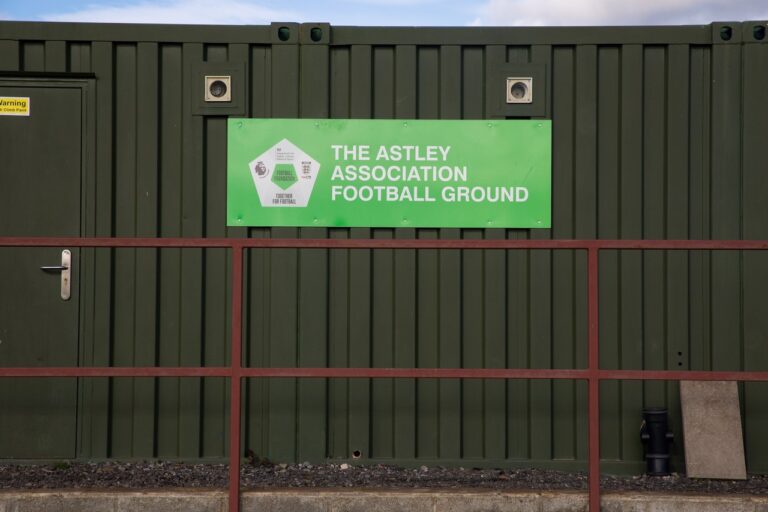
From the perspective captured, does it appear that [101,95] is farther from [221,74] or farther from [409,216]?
[409,216]

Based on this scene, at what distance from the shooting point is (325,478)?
5.47m

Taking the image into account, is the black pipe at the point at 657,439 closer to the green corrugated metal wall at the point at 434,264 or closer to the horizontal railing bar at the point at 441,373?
the green corrugated metal wall at the point at 434,264

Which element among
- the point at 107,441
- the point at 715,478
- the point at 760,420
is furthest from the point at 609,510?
the point at 107,441

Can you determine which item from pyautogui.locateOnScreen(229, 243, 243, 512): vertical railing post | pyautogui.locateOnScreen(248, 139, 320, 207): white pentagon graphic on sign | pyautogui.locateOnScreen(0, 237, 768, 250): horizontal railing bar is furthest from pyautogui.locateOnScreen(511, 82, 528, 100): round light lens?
pyautogui.locateOnScreen(229, 243, 243, 512): vertical railing post

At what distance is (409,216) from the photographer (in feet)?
18.9

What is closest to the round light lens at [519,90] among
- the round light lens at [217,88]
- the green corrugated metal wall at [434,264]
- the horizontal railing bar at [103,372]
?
the green corrugated metal wall at [434,264]

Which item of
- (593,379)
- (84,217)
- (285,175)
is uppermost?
(285,175)

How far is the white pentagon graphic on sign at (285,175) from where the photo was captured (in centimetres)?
574

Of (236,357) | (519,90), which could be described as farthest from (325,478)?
(519,90)

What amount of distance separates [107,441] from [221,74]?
2.47 meters

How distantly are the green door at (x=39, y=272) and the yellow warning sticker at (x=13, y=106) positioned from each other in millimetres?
27

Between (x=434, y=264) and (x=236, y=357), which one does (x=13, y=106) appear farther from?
(x=434, y=264)

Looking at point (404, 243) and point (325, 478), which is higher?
point (404, 243)

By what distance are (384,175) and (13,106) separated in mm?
2429
